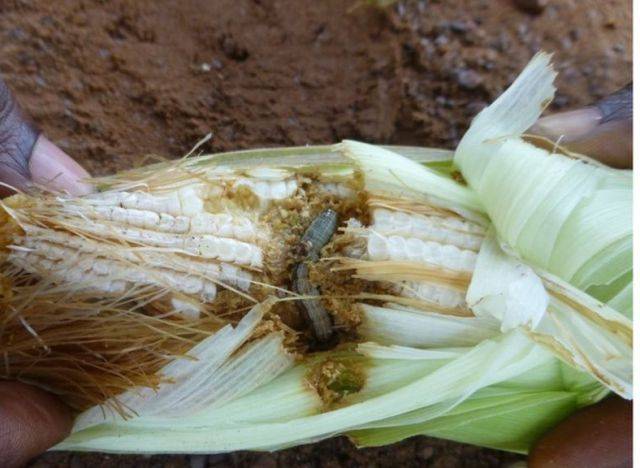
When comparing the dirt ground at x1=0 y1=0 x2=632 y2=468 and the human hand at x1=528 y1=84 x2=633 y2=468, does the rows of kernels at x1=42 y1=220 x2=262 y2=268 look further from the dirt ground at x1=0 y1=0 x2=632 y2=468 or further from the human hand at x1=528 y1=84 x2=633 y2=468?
the dirt ground at x1=0 y1=0 x2=632 y2=468

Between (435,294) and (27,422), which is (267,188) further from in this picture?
(27,422)

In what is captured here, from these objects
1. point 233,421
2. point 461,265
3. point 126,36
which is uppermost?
point 126,36

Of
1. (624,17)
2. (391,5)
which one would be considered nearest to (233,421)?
(391,5)

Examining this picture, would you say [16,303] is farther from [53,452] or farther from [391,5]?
[391,5]

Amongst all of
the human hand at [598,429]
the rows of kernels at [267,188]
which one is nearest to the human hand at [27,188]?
the rows of kernels at [267,188]

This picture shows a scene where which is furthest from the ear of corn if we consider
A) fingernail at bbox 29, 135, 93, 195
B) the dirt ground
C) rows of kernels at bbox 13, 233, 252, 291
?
the dirt ground

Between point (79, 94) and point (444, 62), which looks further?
point (444, 62)

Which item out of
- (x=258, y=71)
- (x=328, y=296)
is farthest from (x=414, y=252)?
(x=258, y=71)
